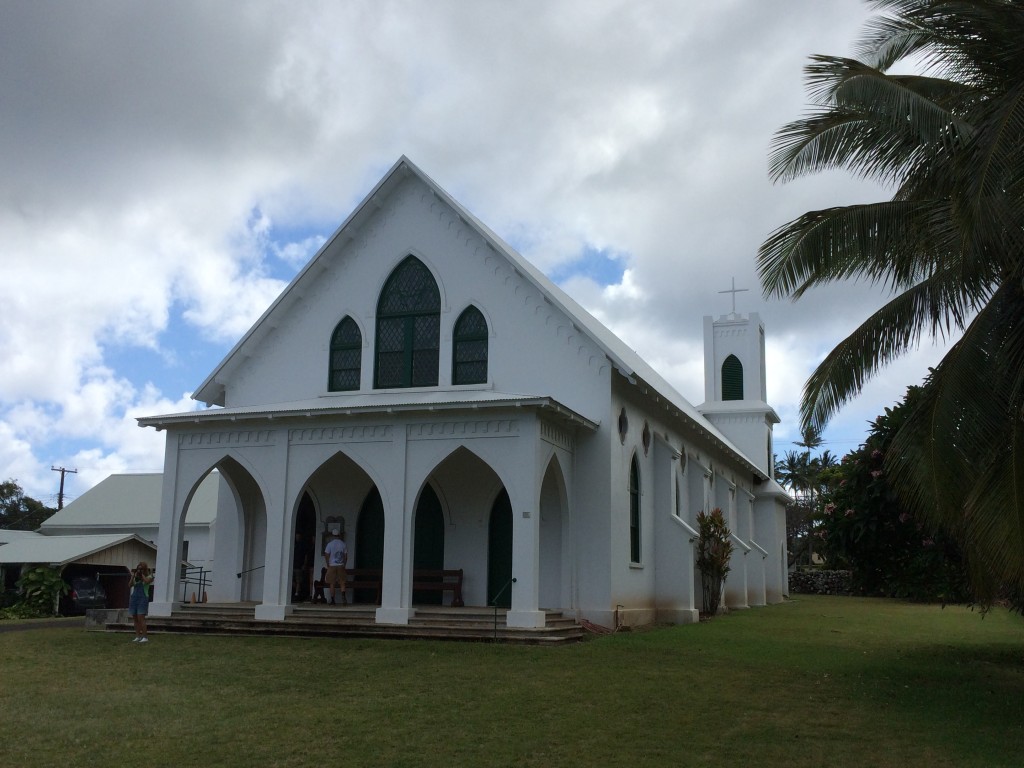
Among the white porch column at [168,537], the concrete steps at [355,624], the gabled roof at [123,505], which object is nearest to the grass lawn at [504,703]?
the concrete steps at [355,624]

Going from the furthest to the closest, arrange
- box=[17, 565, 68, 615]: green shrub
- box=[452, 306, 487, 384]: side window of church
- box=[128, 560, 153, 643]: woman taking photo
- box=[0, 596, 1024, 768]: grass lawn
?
box=[17, 565, 68, 615]: green shrub
box=[452, 306, 487, 384]: side window of church
box=[128, 560, 153, 643]: woman taking photo
box=[0, 596, 1024, 768]: grass lawn

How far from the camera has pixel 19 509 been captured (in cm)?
7069

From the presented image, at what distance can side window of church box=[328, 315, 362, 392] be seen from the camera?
22.4 m

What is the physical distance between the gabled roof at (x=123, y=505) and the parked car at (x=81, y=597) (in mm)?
5880

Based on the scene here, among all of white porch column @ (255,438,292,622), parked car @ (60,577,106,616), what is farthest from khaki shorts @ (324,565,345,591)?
parked car @ (60,577,106,616)

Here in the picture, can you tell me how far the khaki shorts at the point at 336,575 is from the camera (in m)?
20.0

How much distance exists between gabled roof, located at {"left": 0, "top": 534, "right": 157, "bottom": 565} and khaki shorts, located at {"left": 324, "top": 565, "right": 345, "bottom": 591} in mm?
11456

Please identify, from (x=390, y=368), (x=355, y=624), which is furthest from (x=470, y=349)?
(x=355, y=624)

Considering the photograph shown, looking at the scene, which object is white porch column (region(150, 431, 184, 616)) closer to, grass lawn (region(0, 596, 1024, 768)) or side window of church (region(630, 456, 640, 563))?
grass lawn (region(0, 596, 1024, 768))

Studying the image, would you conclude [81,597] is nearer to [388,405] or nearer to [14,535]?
[14,535]

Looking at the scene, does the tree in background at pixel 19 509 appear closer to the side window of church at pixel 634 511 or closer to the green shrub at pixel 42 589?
the green shrub at pixel 42 589

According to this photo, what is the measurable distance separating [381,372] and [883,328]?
12.0m

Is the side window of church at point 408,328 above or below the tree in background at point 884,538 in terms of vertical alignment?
above

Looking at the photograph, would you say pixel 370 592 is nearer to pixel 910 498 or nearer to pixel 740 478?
pixel 910 498
